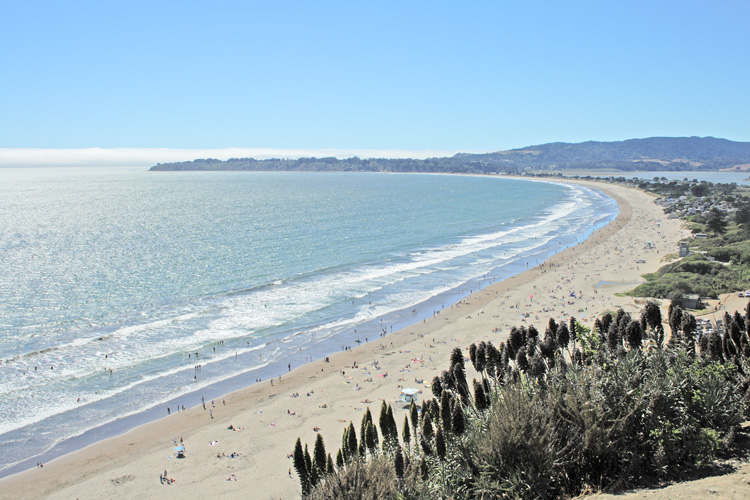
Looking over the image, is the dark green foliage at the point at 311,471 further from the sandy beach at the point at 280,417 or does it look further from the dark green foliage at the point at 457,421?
the dark green foliage at the point at 457,421

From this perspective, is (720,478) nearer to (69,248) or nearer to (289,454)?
(289,454)

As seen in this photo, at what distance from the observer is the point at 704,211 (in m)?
89.9

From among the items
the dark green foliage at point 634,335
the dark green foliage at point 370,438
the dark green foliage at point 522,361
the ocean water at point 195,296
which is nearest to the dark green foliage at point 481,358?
the dark green foliage at point 522,361

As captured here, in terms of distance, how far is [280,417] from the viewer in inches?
933

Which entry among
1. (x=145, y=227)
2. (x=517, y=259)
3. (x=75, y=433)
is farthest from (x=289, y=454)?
(x=145, y=227)

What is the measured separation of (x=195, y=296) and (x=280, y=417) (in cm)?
2077

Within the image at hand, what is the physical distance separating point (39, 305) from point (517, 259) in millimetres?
43639

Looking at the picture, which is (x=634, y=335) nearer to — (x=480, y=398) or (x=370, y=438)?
(x=480, y=398)

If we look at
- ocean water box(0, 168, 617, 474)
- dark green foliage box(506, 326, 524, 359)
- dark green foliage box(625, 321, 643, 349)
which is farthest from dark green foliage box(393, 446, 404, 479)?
ocean water box(0, 168, 617, 474)

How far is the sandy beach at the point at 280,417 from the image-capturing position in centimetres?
1892

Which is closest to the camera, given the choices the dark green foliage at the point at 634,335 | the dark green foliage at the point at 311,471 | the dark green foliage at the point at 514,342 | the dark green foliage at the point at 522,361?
the dark green foliage at the point at 311,471

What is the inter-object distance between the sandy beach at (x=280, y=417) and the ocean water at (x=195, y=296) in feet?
5.26

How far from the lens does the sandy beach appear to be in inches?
745

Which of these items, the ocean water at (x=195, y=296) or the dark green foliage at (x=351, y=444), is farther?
the ocean water at (x=195, y=296)
